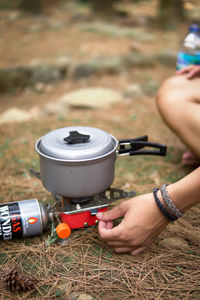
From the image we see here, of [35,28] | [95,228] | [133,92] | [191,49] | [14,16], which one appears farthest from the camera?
[14,16]

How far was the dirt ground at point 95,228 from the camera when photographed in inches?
47.8

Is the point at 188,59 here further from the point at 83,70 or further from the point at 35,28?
the point at 35,28

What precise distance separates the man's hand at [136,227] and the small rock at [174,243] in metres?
Result: 0.15

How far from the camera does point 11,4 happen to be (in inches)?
336

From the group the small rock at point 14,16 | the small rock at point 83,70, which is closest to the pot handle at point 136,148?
the small rock at point 83,70

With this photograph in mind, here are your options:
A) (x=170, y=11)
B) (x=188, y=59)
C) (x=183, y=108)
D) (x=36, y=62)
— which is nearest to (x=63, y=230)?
(x=183, y=108)

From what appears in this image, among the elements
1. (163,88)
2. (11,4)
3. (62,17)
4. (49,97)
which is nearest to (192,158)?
(163,88)

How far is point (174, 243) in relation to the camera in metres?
1.46

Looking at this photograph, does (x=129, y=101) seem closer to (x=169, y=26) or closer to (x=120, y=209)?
(x=120, y=209)

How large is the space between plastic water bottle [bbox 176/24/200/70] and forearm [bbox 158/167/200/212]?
4.28 feet

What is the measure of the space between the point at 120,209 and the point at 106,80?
3.18m

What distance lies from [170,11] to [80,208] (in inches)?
259

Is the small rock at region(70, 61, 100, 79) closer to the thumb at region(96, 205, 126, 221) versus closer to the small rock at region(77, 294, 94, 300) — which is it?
the thumb at region(96, 205, 126, 221)

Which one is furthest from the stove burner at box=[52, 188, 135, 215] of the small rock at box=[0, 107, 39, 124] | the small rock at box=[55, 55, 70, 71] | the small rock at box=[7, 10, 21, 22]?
the small rock at box=[7, 10, 21, 22]
